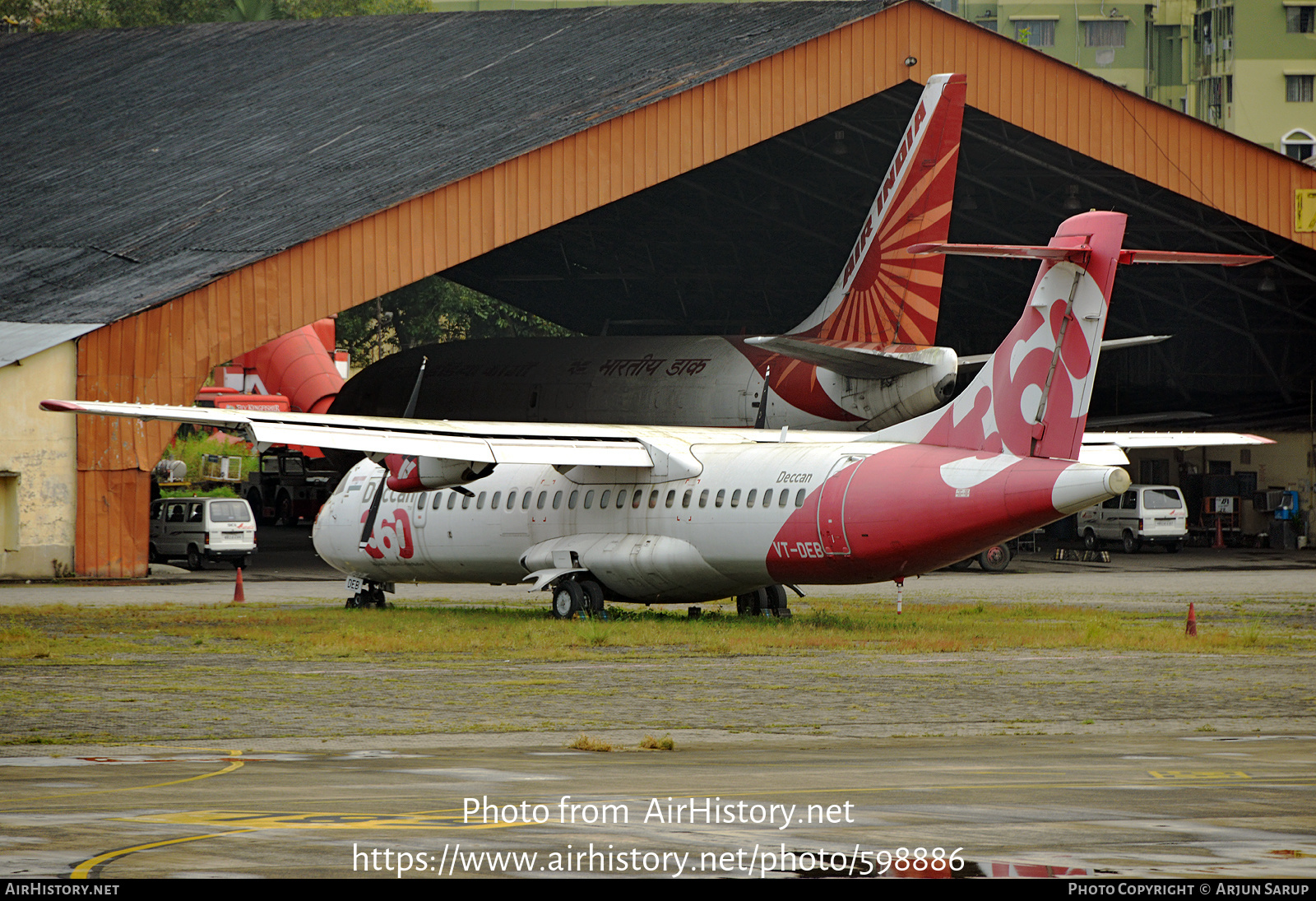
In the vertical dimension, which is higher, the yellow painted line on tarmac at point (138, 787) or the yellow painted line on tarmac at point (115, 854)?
the yellow painted line on tarmac at point (115, 854)

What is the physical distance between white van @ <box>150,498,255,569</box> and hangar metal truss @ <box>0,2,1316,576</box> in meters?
7.52

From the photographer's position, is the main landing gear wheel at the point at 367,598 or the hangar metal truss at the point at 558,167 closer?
the main landing gear wheel at the point at 367,598

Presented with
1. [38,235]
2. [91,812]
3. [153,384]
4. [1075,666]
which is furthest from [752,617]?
[38,235]

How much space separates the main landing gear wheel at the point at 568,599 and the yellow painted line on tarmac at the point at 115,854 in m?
18.7

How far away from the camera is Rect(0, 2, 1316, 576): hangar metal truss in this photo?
121ft

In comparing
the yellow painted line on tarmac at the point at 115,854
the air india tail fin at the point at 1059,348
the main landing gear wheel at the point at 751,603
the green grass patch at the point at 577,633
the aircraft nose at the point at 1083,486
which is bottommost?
the green grass patch at the point at 577,633

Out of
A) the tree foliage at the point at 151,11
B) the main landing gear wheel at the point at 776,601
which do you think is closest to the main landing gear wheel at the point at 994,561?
the main landing gear wheel at the point at 776,601

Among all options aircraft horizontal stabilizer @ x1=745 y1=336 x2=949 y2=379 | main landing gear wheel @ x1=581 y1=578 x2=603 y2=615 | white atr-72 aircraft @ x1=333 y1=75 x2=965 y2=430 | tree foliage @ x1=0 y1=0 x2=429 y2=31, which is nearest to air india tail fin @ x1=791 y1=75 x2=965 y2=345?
white atr-72 aircraft @ x1=333 y1=75 x2=965 y2=430

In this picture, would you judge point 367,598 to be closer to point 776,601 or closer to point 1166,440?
point 776,601

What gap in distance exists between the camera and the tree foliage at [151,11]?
97.2 m

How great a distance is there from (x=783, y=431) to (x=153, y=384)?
14.9 m

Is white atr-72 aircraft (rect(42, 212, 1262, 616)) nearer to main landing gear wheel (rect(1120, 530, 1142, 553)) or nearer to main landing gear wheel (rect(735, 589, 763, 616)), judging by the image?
main landing gear wheel (rect(735, 589, 763, 616))

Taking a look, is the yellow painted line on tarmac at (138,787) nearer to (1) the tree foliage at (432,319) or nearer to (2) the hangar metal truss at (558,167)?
(2) the hangar metal truss at (558,167)
